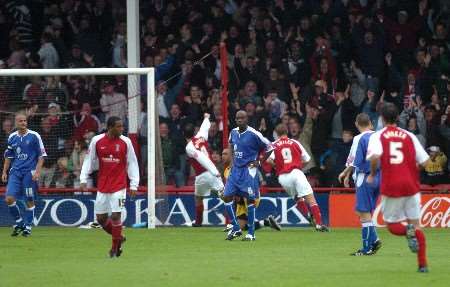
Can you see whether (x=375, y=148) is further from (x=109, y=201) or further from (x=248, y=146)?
(x=248, y=146)

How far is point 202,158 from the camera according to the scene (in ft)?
77.5

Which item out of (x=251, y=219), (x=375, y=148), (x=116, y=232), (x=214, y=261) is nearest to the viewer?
(x=375, y=148)

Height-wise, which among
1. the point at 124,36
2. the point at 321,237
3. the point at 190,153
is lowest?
the point at 321,237

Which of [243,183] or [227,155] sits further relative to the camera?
[227,155]

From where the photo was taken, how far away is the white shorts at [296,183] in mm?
22750

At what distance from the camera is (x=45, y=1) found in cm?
2967

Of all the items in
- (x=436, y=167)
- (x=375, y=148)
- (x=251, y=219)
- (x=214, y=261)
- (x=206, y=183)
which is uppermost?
(x=375, y=148)

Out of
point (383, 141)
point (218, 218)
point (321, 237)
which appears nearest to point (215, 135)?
point (218, 218)

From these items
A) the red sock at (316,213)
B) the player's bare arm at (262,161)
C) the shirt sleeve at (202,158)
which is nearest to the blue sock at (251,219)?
the player's bare arm at (262,161)

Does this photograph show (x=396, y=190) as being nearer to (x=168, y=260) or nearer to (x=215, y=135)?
(x=168, y=260)

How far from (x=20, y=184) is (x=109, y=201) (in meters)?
6.49

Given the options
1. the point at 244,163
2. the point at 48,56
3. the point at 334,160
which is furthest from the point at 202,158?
the point at 48,56

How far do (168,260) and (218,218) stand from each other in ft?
31.8

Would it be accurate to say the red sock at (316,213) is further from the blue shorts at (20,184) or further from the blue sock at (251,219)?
the blue shorts at (20,184)
